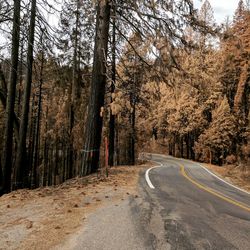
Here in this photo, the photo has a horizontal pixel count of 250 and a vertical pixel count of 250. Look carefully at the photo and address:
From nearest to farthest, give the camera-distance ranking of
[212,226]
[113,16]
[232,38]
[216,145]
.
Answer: [212,226] < [232,38] < [113,16] < [216,145]

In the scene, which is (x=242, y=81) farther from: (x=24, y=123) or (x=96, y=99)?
(x=24, y=123)

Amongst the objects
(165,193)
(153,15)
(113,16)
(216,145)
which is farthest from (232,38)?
(216,145)

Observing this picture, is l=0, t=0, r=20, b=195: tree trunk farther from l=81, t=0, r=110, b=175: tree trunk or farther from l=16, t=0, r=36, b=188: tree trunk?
l=81, t=0, r=110, b=175: tree trunk

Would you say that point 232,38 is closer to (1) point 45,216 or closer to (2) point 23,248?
(1) point 45,216

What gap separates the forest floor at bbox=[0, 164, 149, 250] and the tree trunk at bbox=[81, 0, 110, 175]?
119 centimetres

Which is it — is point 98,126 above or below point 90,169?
above

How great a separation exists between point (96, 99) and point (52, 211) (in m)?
5.62

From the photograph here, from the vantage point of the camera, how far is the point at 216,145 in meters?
36.4

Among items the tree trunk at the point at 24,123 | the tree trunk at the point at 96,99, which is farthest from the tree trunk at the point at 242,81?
the tree trunk at the point at 24,123

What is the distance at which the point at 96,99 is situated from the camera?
1176 cm

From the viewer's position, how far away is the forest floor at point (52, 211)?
528 centimetres

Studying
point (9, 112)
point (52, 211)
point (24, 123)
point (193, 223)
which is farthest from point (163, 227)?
point (24, 123)

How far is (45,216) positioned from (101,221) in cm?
131

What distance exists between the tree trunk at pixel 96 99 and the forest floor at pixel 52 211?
1.19m
